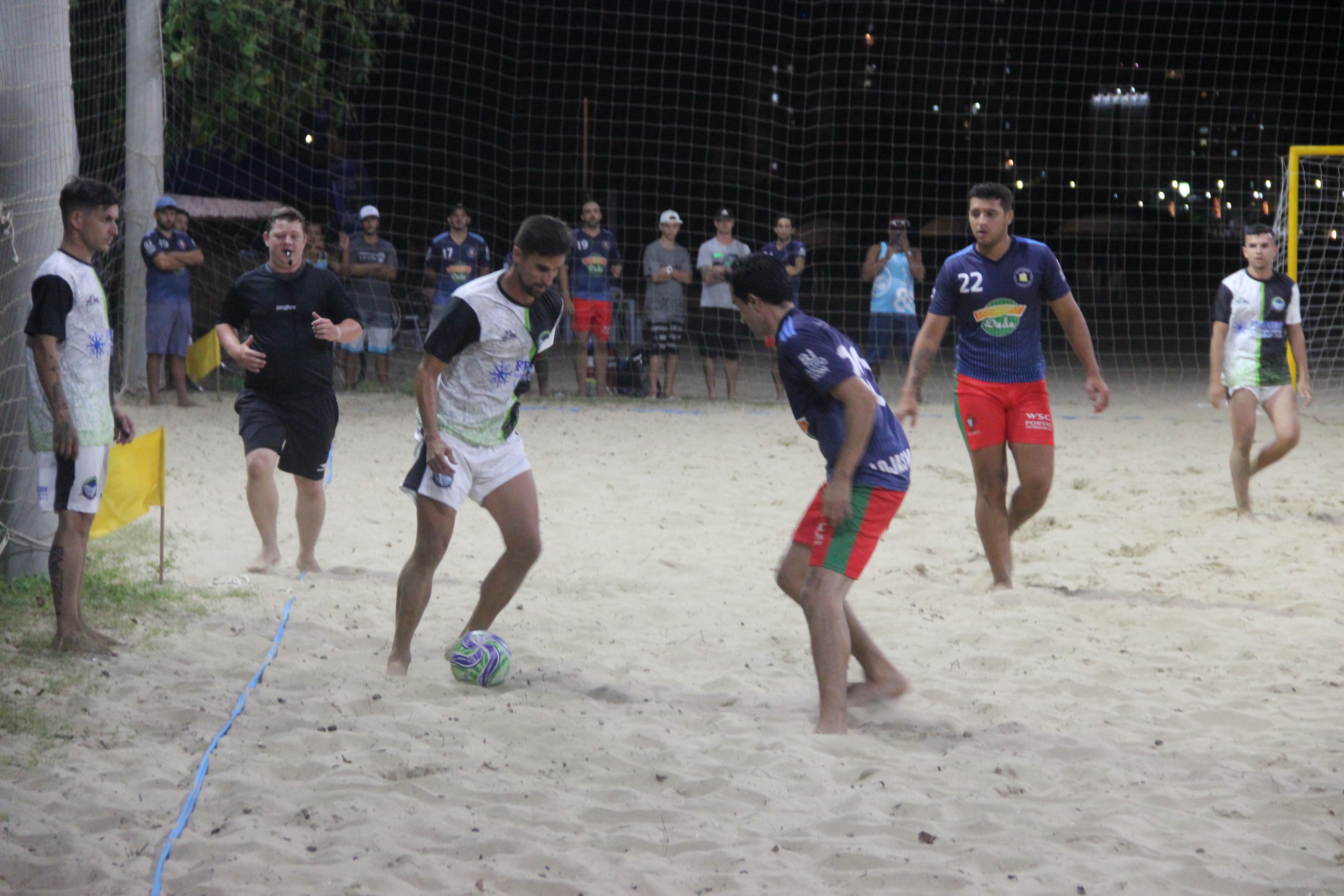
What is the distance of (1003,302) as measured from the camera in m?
5.54

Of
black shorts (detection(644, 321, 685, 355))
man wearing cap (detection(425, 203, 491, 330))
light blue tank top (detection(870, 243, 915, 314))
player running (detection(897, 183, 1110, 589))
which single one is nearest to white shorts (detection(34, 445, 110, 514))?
player running (detection(897, 183, 1110, 589))

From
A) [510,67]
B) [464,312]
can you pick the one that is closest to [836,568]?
[464,312]

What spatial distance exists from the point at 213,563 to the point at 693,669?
2710mm

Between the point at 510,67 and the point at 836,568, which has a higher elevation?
the point at 510,67

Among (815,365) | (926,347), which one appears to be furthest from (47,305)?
(926,347)

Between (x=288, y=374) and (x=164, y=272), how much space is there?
5482mm

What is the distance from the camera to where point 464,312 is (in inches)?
168

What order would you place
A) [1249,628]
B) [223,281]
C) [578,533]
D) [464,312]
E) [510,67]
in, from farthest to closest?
[510,67]
[223,281]
[578,533]
[1249,628]
[464,312]

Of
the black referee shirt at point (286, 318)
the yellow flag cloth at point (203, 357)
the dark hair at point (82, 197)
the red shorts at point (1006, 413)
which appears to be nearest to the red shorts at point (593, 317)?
the yellow flag cloth at point (203, 357)

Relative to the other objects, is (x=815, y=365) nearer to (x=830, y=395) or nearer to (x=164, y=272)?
(x=830, y=395)

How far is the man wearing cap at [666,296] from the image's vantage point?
1182cm

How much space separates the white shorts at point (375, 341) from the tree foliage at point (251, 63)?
211cm

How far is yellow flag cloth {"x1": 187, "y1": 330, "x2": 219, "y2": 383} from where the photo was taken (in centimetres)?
1003

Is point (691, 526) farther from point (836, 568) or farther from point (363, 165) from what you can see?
point (363, 165)
